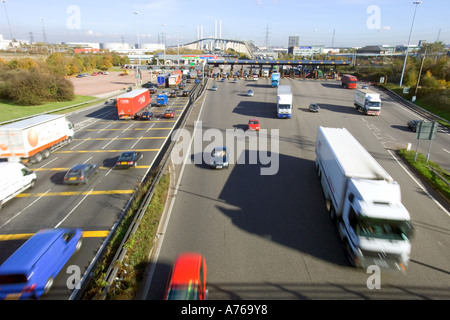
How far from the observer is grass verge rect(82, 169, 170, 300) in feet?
35.6

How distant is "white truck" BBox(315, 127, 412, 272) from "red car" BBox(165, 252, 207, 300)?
21.9ft

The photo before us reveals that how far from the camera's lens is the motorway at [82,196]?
578 inches

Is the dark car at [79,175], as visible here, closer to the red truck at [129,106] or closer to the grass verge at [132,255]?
the grass verge at [132,255]

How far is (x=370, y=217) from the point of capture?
448 inches

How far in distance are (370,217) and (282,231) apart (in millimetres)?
4771

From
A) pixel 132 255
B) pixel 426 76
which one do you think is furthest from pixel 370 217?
pixel 426 76

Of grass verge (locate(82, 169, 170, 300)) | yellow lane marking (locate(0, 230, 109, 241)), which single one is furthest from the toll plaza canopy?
yellow lane marking (locate(0, 230, 109, 241))

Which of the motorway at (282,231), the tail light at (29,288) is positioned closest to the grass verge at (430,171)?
the motorway at (282,231)

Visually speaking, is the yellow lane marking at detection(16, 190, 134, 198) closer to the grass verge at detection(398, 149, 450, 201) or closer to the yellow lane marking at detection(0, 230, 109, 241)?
the yellow lane marking at detection(0, 230, 109, 241)

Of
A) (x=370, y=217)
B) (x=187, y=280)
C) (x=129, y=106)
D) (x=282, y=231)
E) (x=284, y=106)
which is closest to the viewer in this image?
(x=187, y=280)

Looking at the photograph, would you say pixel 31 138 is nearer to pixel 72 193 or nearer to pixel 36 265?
pixel 72 193

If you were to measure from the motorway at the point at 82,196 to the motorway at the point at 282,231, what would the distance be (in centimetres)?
369
